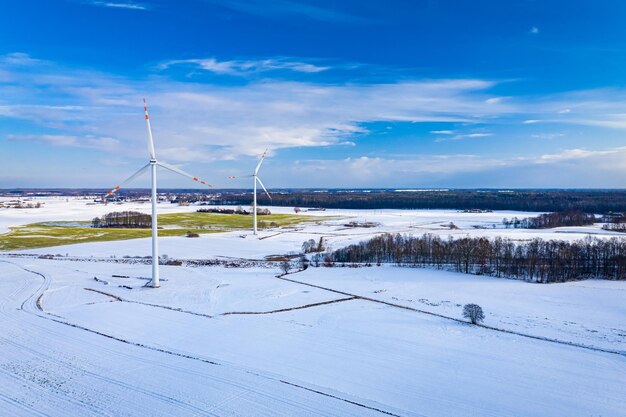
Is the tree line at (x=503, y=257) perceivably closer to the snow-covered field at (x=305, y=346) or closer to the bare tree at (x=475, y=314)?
the snow-covered field at (x=305, y=346)

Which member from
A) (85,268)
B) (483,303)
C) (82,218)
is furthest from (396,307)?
(82,218)

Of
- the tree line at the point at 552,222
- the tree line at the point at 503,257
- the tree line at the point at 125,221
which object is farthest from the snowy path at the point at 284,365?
the tree line at the point at 552,222

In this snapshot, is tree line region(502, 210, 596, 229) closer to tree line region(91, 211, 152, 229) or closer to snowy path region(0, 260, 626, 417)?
snowy path region(0, 260, 626, 417)

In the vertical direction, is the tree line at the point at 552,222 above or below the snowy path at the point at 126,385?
above

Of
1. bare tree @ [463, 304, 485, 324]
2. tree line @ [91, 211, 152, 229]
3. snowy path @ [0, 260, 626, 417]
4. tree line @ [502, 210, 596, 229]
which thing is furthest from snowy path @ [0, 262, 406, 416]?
tree line @ [502, 210, 596, 229]

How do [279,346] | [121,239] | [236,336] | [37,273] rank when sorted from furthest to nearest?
1. [121,239]
2. [37,273]
3. [236,336]
4. [279,346]

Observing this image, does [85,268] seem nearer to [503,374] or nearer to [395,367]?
[395,367]
